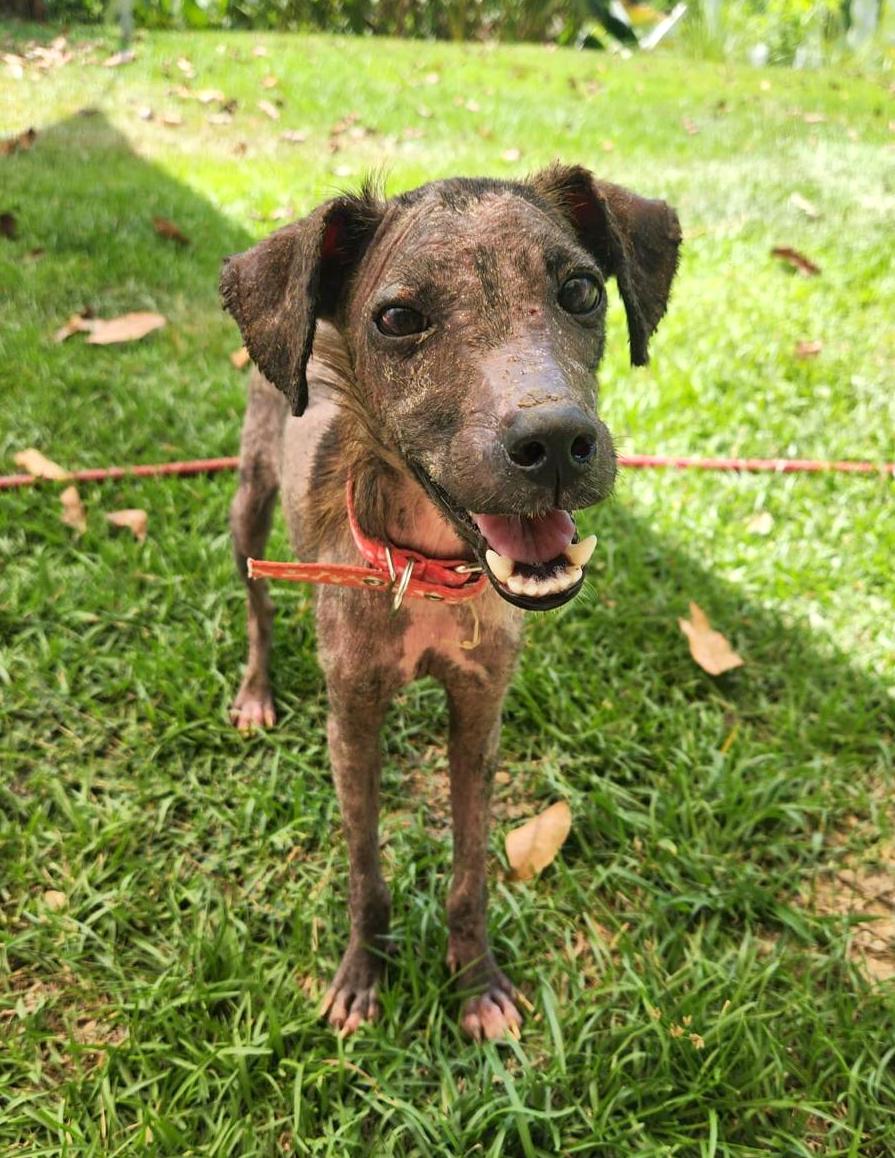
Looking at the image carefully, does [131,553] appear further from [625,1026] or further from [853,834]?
[853,834]

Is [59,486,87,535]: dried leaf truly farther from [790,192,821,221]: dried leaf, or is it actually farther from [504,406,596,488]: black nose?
[790,192,821,221]: dried leaf

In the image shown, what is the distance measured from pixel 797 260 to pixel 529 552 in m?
5.68

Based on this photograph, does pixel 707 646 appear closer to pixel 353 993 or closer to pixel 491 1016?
pixel 491 1016

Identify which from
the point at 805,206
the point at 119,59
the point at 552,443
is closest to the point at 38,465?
the point at 552,443

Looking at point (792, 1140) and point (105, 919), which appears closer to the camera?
point (792, 1140)

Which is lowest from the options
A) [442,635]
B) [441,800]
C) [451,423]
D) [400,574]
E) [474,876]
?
[441,800]

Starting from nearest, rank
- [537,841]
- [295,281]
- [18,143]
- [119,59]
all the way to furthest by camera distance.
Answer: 1. [295,281]
2. [537,841]
3. [18,143]
4. [119,59]

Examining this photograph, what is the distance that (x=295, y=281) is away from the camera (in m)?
1.79

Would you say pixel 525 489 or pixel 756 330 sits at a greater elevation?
pixel 525 489

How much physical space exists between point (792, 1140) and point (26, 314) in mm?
5003

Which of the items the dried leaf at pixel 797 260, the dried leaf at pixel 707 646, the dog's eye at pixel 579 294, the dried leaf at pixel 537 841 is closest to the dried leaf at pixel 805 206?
the dried leaf at pixel 797 260

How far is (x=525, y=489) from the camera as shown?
1.43m

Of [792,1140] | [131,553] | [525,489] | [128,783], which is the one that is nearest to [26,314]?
[131,553]

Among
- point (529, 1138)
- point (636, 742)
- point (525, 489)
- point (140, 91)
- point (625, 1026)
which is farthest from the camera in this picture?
point (140, 91)
